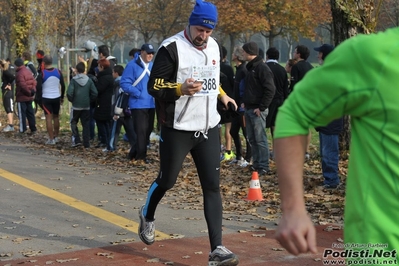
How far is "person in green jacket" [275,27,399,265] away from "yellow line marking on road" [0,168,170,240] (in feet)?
16.9

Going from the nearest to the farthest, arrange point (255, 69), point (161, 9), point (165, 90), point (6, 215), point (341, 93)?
1. point (341, 93)
2. point (165, 90)
3. point (6, 215)
4. point (255, 69)
5. point (161, 9)

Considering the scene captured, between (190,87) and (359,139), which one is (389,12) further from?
(359,139)

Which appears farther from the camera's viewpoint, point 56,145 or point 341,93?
point 56,145

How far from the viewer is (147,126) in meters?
13.7

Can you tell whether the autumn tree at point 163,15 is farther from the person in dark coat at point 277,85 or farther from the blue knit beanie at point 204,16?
the blue knit beanie at point 204,16

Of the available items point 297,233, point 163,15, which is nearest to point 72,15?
point 163,15

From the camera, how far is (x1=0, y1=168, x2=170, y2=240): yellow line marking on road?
8423 mm

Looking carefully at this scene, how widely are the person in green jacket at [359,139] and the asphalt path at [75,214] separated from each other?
15.7 ft

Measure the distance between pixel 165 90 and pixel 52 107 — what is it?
37.8 ft

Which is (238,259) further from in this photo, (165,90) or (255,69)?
(255,69)

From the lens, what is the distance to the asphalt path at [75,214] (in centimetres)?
773

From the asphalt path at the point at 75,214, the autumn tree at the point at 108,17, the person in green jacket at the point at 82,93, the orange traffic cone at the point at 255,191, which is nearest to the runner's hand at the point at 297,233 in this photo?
the asphalt path at the point at 75,214

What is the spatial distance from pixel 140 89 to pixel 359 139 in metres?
10.8

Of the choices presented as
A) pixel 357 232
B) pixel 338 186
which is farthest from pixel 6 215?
pixel 357 232
